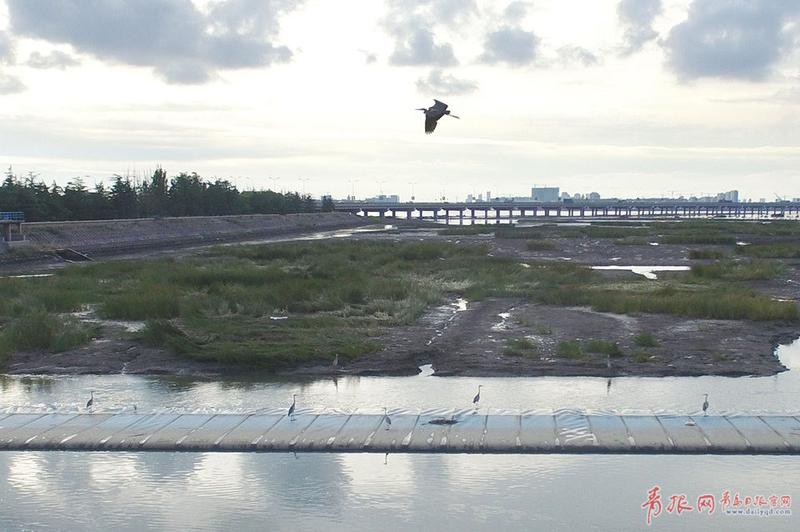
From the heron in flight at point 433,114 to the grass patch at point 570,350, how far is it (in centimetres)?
1432

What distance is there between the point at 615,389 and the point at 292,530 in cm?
1160

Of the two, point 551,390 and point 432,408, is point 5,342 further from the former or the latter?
point 551,390

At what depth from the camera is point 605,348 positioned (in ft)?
92.4

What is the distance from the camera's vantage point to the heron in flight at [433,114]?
14.6 m

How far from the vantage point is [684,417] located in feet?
66.5

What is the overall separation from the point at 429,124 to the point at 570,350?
1505cm

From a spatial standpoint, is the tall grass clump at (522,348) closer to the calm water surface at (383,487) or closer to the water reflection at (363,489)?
the calm water surface at (383,487)

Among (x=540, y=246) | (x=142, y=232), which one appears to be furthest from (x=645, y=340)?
(x=142, y=232)

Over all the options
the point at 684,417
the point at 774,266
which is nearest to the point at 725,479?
the point at 684,417

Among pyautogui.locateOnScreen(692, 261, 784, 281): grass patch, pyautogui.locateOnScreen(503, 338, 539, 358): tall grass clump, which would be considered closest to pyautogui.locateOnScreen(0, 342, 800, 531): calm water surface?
pyautogui.locateOnScreen(503, 338, 539, 358): tall grass clump

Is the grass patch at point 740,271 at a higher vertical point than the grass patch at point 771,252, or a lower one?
lower

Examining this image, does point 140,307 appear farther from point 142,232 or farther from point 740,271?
point 142,232

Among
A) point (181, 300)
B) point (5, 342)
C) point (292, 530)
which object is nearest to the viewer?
point (292, 530)

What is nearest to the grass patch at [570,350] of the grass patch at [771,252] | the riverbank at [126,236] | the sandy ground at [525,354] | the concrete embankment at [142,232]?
the sandy ground at [525,354]
